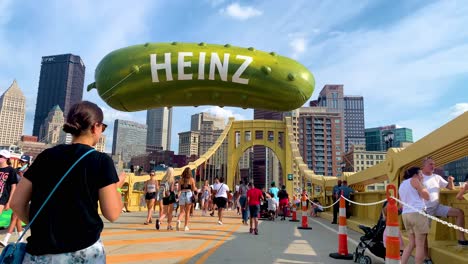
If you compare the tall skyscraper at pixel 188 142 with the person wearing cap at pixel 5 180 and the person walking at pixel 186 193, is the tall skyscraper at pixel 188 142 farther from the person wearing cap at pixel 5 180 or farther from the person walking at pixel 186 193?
the person wearing cap at pixel 5 180

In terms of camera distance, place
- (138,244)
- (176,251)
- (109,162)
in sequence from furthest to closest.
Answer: (138,244), (176,251), (109,162)

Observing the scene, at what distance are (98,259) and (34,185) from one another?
0.49 m

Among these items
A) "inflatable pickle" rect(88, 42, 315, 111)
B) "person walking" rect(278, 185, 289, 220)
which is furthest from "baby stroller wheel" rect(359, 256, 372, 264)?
"person walking" rect(278, 185, 289, 220)

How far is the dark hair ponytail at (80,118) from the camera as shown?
1923 mm

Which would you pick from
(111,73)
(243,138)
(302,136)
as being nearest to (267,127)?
(243,138)

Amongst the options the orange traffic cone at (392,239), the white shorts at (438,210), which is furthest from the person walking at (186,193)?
the orange traffic cone at (392,239)

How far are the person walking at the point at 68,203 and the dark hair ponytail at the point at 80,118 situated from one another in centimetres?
1

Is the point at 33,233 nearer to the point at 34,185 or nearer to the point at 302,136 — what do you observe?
the point at 34,185

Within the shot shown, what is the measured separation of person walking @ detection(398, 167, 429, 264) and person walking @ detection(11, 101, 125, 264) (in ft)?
12.3

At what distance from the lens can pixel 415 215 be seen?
4.45m

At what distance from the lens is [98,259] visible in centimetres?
179

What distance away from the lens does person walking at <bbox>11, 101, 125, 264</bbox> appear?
1727 mm

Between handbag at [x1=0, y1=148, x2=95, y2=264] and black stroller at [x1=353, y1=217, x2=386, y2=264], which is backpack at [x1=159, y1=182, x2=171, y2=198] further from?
handbag at [x1=0, y1=148, x2=95, y2=264]

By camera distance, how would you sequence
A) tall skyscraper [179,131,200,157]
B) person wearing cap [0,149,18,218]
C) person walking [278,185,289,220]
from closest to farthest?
person wearing cap [0,149,18,218] → person walking [278,185,289,220] → tall skyscraper [179,131,200,157]
